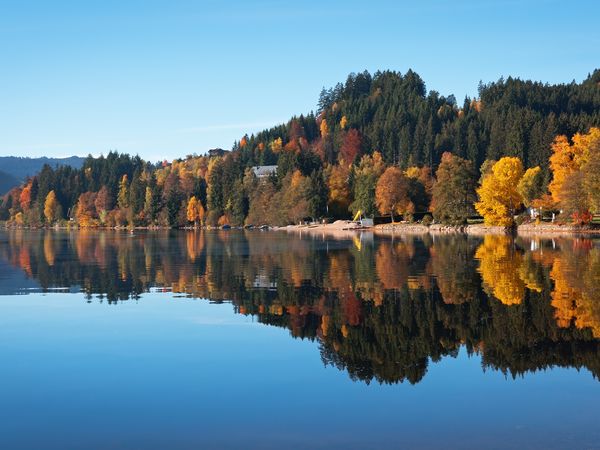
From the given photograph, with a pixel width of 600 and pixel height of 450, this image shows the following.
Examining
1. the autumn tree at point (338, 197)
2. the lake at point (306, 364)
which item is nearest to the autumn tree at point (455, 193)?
the autumn tree at point (338, 197)

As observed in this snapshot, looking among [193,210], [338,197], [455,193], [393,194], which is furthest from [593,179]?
[193,210]

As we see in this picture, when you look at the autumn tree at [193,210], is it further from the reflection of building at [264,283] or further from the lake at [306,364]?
the lake at [306,364]

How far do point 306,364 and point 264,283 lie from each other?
20.1 metres

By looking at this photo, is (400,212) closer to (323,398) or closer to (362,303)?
(362,303)

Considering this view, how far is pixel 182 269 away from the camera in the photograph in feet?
167

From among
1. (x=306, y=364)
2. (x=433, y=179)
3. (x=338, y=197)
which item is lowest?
(x=306, y=364)

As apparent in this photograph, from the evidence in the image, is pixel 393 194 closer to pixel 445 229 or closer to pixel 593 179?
pixel 445 229

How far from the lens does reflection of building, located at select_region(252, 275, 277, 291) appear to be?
3803 centimetres

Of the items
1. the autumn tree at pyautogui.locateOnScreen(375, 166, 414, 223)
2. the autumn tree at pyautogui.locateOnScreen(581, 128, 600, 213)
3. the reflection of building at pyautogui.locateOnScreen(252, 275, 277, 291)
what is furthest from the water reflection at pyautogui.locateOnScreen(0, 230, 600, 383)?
the autumn tree at pyautogui.locateOnScreen(375, 166, 414, 223)

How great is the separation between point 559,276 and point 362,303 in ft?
47.5

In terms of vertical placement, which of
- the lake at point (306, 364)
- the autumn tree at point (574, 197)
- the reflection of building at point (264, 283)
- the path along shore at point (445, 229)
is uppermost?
the autumn tree at point (574, 197)

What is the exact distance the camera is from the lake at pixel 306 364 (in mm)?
14414

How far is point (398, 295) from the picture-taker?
33.2 meters

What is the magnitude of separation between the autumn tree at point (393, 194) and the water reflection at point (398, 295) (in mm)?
66006
